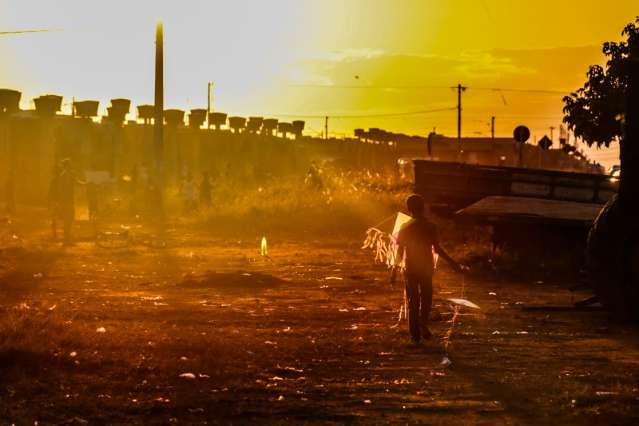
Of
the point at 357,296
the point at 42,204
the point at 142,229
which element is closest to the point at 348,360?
the point at 357,296

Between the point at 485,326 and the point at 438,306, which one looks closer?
the point at 485,326

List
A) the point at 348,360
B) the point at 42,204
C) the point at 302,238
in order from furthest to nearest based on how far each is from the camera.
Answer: the point at 42,204, the point at 302,238, the point at 348,360

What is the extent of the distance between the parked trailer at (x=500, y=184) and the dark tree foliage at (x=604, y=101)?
97cm

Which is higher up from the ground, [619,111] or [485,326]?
[619,111]

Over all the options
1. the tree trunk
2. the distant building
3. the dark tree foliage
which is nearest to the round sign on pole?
the dark tree foliage

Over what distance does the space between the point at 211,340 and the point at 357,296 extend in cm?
474

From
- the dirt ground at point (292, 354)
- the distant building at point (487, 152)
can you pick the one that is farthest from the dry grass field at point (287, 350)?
the distant building at point (487, 152)

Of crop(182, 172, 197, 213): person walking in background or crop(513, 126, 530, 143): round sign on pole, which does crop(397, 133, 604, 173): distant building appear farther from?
crop(513, 126, 530, 143): round sign on pole

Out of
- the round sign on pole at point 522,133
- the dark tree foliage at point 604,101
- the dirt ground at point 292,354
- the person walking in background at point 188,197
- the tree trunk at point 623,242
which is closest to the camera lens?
the dirt ground at point 292,354

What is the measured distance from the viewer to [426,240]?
1096 centimetres

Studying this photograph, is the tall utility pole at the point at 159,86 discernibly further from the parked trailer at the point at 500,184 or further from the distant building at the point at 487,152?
the distant building at the point at 487,152

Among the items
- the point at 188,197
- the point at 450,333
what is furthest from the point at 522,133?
the point at 450,333

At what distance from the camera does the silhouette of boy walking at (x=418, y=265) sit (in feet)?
35.6

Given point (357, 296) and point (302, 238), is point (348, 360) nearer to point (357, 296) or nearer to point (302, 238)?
point (357, 296)
